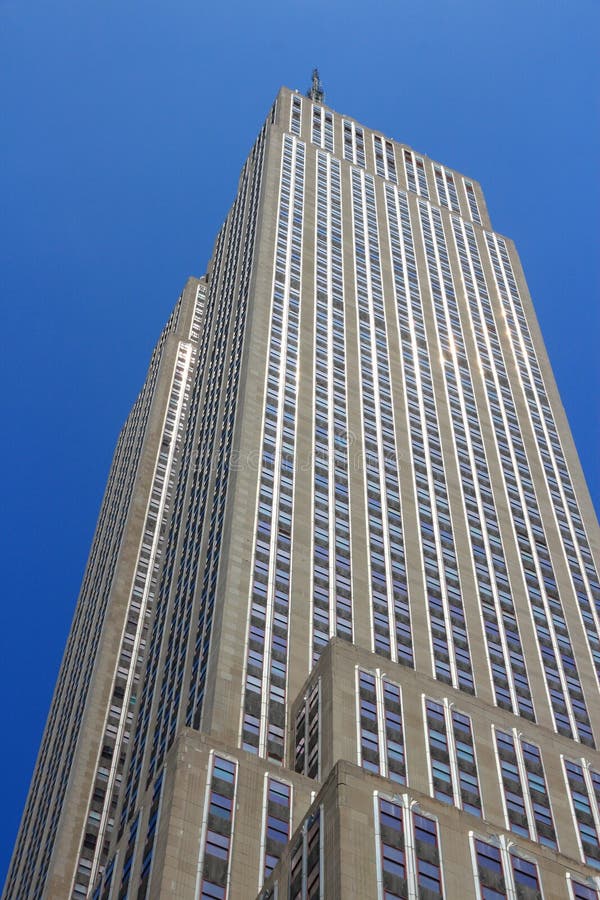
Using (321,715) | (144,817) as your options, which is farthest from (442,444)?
(144,817)

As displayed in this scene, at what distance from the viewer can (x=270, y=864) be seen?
216 ft

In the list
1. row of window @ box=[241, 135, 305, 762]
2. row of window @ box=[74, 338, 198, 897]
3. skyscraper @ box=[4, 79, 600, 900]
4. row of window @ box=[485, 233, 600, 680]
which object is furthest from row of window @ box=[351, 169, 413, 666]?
row of window @ box=[74, 338, 198, 897]

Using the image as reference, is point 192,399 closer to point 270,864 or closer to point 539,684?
point 539,684

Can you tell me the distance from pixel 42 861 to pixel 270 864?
4445cm

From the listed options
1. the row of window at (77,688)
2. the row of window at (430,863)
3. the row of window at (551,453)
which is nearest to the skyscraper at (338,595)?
the row of window at (430,863)

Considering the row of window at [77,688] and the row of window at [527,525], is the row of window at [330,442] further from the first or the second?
the row of window at [77,688]

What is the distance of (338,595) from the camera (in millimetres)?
93812

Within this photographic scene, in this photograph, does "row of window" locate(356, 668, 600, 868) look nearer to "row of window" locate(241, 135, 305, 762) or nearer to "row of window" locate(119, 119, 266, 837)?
"row of window" locate(241, 135, 305, 762)

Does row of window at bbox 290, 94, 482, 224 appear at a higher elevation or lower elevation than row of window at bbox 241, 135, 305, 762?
higher

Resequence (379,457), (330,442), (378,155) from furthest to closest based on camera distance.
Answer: (378,155) < (379,457) < (330,442)

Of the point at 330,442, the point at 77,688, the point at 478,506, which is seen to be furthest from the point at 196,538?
the point at 77,688

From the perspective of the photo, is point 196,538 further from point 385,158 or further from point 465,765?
point 385,158

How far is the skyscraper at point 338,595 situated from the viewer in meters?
65.2

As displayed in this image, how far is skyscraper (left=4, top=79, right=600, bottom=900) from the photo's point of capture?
6519 centimetres
